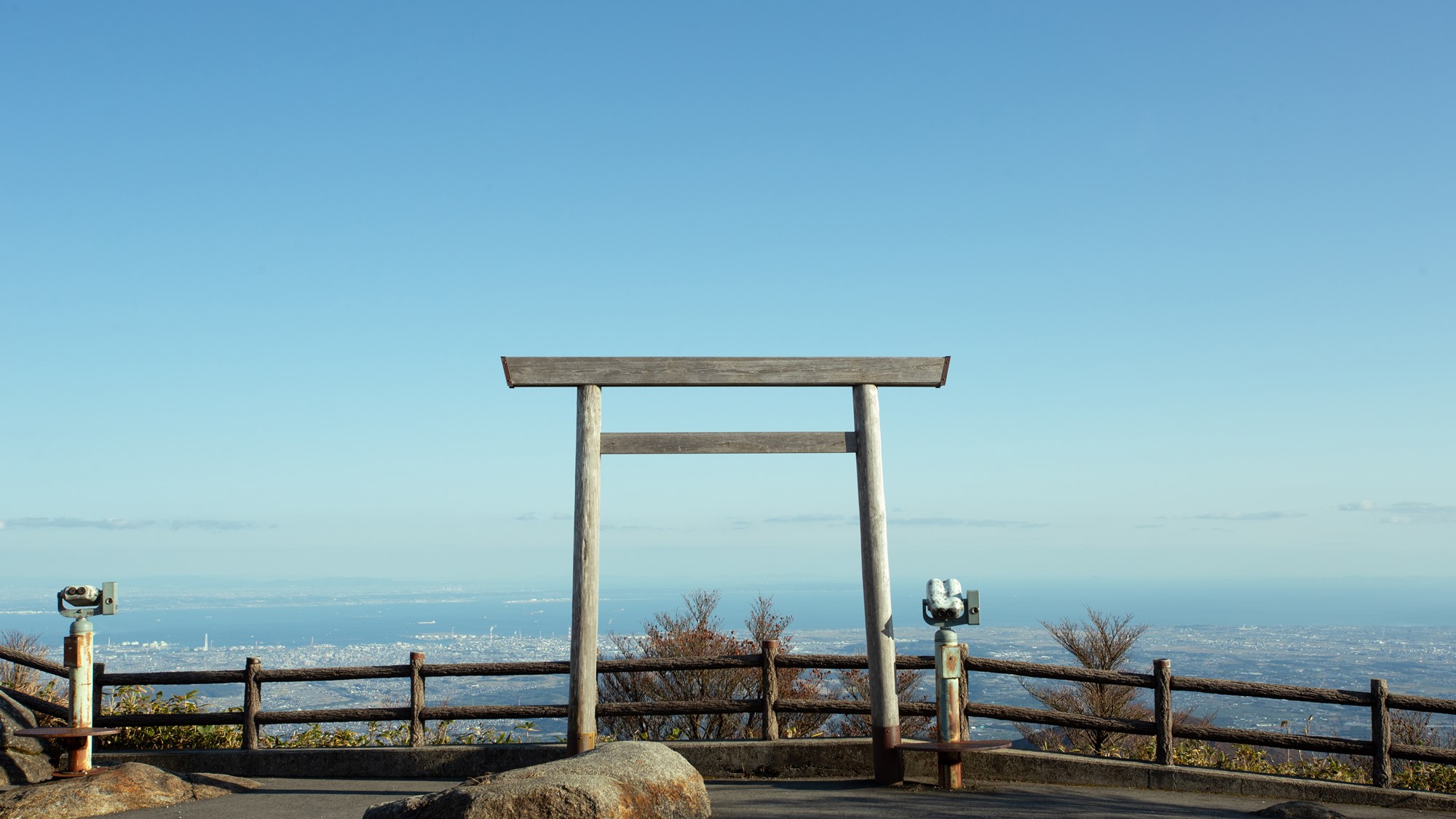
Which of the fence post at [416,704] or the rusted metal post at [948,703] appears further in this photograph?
the fence post at [416,704]

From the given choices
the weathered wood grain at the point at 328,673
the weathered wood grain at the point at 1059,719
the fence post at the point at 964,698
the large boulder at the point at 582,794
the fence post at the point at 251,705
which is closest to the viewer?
the large boulder at the point at 582,794

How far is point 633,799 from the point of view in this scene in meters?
6.82

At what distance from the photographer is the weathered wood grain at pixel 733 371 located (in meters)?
9.80

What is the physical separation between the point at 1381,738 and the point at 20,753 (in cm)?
1319

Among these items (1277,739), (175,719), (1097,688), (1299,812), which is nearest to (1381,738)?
(1277,739)

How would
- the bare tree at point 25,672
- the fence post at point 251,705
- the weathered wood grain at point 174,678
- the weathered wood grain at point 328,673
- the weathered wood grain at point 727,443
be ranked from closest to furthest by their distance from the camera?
the weathered wood grain at point 727,443, the weathered wood grain at point 328,673, the fence post at point 251,705, the weathered wood grain at point 174,678, the bare tree at point 25,672

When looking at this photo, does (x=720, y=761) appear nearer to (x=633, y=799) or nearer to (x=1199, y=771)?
(x=633, y=799)

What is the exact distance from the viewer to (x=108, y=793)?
877cm

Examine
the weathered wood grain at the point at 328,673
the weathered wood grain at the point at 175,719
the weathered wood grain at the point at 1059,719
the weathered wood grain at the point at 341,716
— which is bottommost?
the weathered wood grain at the point at 175,719

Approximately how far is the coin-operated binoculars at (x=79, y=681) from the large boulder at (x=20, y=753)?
0.37m

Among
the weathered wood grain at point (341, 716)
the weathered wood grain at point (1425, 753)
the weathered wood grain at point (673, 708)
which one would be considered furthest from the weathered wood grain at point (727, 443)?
the weathered wood grain at point (1425, 753)

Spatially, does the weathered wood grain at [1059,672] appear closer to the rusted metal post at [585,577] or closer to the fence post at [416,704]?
the rusted metal post at [585,577]

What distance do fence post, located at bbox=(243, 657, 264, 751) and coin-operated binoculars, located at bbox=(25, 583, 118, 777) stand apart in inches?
51.5

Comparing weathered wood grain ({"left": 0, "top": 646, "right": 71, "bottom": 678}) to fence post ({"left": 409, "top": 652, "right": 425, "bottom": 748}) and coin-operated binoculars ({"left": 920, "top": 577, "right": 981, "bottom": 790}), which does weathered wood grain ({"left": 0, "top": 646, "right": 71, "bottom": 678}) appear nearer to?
fence post ({"left": 409, "top": 652, "right": 425, "bottom": 748})
